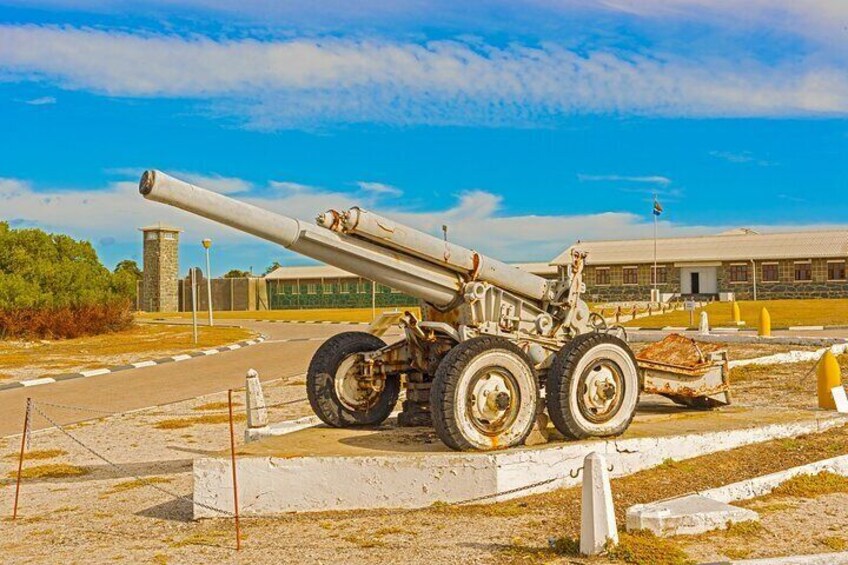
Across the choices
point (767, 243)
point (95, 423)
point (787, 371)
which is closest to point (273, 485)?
point (95, 423)

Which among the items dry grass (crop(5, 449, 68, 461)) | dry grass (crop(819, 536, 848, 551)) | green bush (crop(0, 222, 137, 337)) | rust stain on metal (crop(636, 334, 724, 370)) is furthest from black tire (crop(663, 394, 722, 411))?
green bush (crop(0, 222, 137, 337))

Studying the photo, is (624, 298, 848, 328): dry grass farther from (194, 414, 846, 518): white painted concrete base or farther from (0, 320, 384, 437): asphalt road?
(194, 414, 846, 518): white painted concrete base

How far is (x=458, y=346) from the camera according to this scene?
709cm

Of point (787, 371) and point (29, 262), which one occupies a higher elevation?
point (29, 262)

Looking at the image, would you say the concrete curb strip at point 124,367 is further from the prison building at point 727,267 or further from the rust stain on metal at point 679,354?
the prison building at point 727,267

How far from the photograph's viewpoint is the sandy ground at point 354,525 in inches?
221

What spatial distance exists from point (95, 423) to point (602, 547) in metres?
8.76

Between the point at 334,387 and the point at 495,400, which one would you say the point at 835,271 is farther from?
the point at 495,400

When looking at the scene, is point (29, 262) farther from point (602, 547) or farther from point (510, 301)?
point (602, 547)

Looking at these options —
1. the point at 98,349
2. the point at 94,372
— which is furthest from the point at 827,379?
the point at 98,349

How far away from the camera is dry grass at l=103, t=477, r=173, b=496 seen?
8031 mm

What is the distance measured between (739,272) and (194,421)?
3975 centimetres

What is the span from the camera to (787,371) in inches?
609

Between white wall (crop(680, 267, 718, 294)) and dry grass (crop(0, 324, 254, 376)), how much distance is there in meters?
25.0
